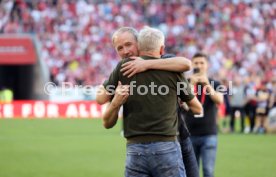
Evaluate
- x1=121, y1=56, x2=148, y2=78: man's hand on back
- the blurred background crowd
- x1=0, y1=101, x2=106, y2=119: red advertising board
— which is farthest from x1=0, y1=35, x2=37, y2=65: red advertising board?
x1=121, y1=56, x2=148, y2=78: man's hand on back

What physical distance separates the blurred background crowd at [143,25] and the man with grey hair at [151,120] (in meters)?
28.2

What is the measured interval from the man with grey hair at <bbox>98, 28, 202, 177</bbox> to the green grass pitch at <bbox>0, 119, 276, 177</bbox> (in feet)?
22.4

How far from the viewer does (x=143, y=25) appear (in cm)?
3925

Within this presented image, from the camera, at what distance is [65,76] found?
35438mm

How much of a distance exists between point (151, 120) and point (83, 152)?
11.3 metres

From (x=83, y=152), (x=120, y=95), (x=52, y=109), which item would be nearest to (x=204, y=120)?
(x=120, y=95)

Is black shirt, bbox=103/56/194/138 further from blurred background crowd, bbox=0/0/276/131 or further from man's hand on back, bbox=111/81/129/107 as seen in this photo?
blurred background crowd, bbox=0/0/276/131

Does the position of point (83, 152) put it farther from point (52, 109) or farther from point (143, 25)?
point (143, 25)

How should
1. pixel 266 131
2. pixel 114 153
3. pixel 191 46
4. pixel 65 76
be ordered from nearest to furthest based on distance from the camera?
pixel 114 153, pixel 266 131, pixel 65 76, pixel 191 46

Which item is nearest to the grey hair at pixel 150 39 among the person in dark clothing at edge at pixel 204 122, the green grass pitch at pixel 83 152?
the person in dark clothing at edge at pixel 204 122

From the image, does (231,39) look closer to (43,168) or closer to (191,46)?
(191,46)

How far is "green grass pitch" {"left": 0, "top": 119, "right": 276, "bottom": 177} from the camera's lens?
13742 mm

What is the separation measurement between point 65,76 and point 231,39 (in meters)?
9.59

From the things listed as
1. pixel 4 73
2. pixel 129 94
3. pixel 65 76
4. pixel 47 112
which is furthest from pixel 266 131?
pixel 129 94
